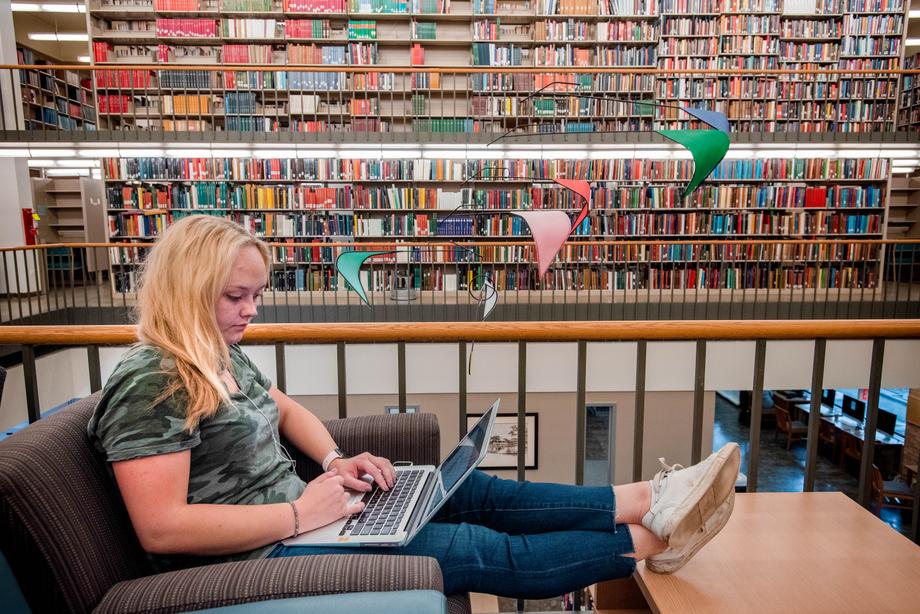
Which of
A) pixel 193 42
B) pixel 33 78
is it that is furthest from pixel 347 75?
pixel 33 78

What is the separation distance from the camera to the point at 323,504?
0.98 m

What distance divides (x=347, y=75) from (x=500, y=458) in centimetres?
469

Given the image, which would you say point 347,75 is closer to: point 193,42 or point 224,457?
point 193,42

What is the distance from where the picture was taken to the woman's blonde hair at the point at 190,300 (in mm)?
898

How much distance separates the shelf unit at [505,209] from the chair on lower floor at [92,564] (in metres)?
5.23

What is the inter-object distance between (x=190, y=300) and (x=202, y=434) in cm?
22

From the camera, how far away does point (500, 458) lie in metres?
6.40

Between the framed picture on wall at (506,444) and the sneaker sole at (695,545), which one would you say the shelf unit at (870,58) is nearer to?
the framed picture on wall at (506,444)

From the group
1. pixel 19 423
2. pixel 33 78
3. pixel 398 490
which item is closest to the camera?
pixel 398 490

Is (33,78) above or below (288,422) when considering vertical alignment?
above

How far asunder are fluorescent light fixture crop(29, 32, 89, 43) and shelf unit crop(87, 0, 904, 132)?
2.73 m

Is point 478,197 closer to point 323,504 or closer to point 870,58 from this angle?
point 870,58

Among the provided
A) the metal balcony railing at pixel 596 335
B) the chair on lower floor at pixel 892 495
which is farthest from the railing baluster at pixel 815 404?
the chair on lower floor at pixel 892 495

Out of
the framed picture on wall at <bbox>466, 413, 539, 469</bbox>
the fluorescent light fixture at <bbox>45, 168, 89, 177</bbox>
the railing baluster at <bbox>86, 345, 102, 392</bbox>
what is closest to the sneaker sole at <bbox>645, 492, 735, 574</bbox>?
the railing baluster at <bbox>86, 345, 102, 392</bbox>
